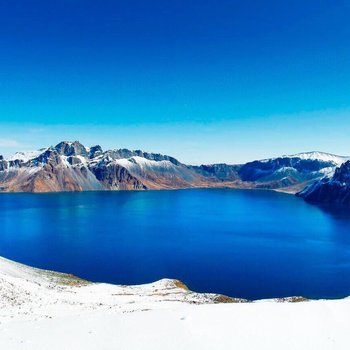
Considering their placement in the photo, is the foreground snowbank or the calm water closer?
the foreground snowbank

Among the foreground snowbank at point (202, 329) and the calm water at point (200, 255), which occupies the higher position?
the foreground snowbank at point (202, 329)

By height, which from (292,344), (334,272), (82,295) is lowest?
(334,272)

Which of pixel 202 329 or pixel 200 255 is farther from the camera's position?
pixel 200 255

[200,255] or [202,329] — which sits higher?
[202,329]

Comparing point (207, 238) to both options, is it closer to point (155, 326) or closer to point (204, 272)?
point (204, 272)

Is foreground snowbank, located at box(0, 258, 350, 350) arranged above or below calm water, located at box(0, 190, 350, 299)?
above

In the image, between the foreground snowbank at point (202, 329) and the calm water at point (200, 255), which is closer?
the foreground snowbank at point (202, 329)

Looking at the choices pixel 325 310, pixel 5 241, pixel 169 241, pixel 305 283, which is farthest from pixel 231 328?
pixel 5 241

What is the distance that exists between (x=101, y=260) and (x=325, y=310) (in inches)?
3844

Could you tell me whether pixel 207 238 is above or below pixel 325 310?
below

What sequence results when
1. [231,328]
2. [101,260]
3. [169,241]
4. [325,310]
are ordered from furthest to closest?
1. [169,241]
2. [101,260]
3. [325,310]
4. [231,328]

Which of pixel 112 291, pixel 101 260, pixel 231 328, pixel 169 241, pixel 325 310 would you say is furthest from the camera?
pixel 169 241

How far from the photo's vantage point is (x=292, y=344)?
79.1 ft

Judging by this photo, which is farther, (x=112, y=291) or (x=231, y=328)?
(x=112, y=291)
